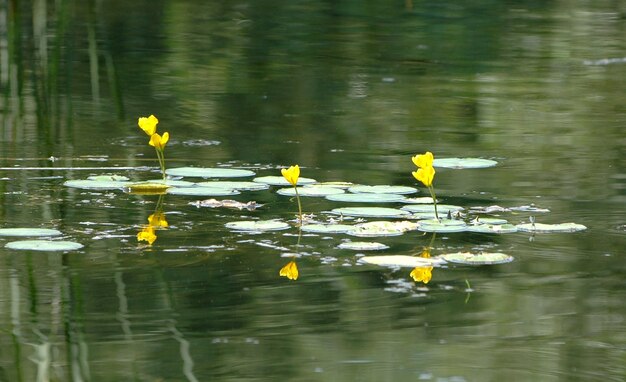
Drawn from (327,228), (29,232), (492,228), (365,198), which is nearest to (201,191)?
(365,198)

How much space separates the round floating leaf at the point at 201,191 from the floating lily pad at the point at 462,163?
777 millimetres

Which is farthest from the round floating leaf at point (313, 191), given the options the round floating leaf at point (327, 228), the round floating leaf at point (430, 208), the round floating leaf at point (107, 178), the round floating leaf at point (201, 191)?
the round floating leaf at point (107, 178)

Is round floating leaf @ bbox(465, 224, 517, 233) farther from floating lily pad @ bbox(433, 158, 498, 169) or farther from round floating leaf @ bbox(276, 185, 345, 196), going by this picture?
floating lily pad @ bbox(433, 158, 498, 169)

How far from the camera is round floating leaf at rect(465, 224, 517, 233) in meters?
3.47

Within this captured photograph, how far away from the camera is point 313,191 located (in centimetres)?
392

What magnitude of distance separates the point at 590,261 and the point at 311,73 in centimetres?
393

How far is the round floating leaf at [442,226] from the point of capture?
3.46 m

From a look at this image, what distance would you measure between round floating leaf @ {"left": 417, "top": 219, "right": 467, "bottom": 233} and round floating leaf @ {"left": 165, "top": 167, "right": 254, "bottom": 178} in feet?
2.85

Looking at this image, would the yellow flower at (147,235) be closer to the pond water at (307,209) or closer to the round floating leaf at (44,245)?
the pond water at (307,209)

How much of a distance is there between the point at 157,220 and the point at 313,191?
54cm

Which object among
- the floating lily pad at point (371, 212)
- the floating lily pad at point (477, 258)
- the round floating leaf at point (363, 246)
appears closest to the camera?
→ the floating lily pad at point (477, 258)

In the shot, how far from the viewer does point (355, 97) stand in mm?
6211

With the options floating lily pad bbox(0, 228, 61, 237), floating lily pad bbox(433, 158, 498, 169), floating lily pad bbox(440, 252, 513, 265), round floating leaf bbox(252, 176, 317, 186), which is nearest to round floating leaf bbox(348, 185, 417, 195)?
round floating leaf bbox(252, 176, 317, 186)

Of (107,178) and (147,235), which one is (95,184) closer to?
(107,178)
